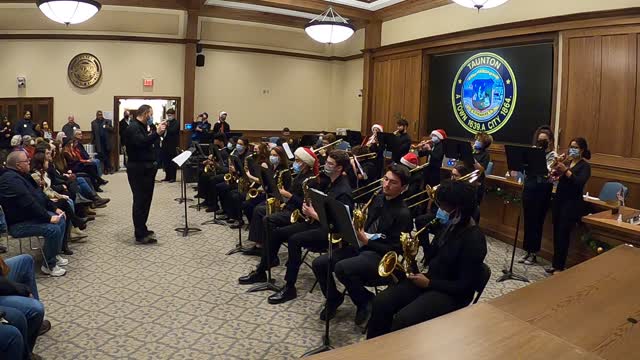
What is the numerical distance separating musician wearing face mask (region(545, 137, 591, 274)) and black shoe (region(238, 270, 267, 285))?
3.16 metres

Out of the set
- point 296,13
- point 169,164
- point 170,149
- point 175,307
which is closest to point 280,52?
point 296,13

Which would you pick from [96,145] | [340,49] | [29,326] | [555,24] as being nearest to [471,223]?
[29,326]

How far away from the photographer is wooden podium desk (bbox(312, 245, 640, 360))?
176cm

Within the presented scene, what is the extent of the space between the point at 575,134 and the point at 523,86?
1316 mm

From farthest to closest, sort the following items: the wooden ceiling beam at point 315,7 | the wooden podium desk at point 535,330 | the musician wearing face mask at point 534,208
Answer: the wooden ceiling beam at point 315,7 < the musician wearing face mask at point 534,208 < the wooden podium desk at point 535,330

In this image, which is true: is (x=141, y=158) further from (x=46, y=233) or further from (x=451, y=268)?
(x=451, y=268)

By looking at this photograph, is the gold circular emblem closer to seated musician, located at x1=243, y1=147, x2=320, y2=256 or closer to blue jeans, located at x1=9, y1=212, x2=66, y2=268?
blue jeans, located at x1=9, y1=212, x2=66, y2=268

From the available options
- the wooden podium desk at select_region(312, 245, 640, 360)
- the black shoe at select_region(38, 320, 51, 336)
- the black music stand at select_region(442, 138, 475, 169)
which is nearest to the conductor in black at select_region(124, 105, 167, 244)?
the black shoe at select_region(38, 320, 51, 336)

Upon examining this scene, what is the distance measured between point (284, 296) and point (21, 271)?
204 centimetres

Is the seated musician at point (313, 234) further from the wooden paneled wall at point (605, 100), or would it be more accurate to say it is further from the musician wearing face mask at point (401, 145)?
the wooden paneled wall at point (605, 100)

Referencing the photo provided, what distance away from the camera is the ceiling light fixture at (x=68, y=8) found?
6.91 meters

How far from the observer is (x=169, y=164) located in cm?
1091

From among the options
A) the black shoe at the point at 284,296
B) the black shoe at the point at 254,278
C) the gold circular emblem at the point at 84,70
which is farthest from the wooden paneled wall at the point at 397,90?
the gold circular emblem at the point at 84,70

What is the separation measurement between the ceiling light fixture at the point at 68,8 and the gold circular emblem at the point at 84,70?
5196mm
